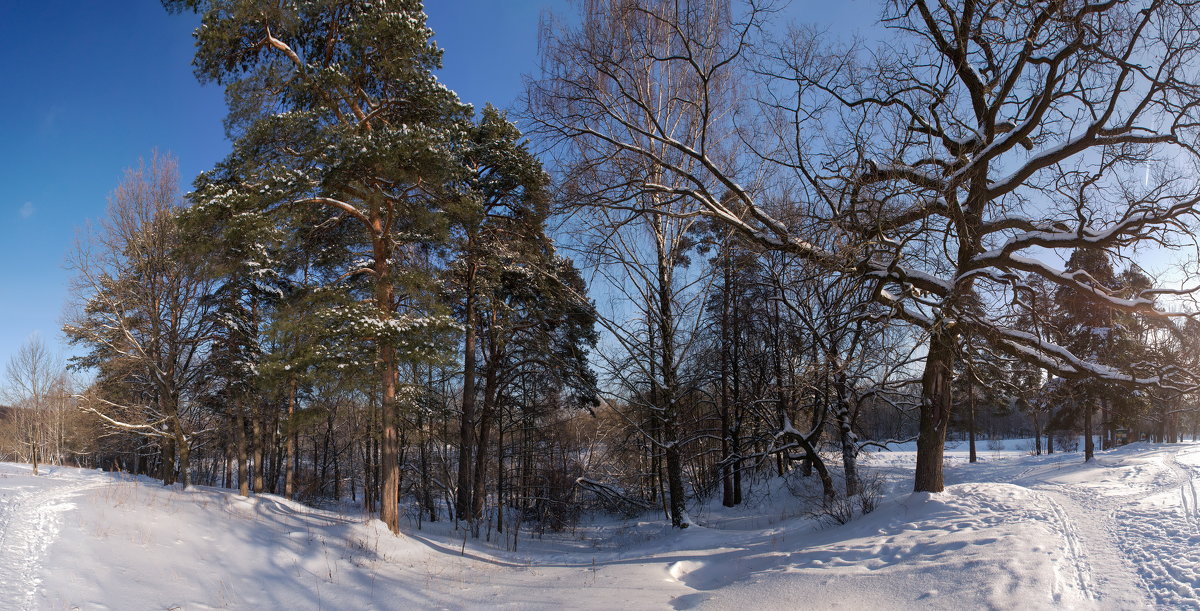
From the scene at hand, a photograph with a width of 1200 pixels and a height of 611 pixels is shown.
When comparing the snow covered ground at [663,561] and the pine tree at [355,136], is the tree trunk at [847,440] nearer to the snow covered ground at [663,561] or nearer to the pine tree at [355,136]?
the snow covered ground at [663,561]

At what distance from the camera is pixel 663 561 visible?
973 cm

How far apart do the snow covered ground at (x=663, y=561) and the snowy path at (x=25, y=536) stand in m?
0.03

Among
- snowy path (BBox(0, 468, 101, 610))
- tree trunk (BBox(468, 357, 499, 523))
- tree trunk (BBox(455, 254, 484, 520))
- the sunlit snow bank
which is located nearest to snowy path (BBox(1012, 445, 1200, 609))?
the sunlit snow bank

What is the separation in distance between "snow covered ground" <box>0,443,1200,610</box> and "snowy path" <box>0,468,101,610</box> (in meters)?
0.03

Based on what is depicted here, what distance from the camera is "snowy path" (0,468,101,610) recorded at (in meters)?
5.18

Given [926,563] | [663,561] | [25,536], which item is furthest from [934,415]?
[25,536]

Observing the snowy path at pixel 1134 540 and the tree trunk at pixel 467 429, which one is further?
the tree trunk at pixel 467 429

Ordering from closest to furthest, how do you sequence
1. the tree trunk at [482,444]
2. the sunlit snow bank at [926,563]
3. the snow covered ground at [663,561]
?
1. the sunlit snow bank at [926,563]
2. the snow covered ground at [663,561]
3. the tree trunk at [482,444]

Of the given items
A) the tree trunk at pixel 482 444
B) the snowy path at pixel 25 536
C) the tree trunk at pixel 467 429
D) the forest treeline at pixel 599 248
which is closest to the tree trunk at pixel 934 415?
the forest treeline at pixel 599 248

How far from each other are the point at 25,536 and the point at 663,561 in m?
8.89

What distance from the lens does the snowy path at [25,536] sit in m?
5.18

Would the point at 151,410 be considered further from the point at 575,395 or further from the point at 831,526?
the point at 831,526

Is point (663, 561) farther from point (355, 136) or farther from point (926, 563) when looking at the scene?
point (355, 136)

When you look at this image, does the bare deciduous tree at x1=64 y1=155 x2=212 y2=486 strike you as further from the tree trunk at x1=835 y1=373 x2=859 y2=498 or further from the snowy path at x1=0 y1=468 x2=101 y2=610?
the tree trunk at x1=835 y1=373 x2=859 y2=498
